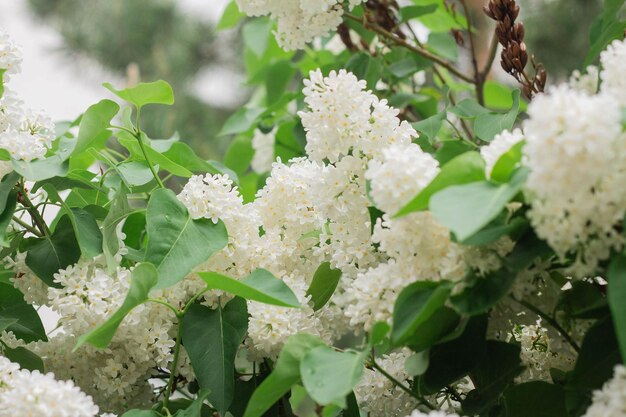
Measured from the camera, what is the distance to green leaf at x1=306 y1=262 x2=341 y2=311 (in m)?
0.70

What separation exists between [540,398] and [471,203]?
200mm

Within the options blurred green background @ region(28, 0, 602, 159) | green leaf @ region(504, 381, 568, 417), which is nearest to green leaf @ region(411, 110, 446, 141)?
green leaf @ region(504, 381, 568, 417)

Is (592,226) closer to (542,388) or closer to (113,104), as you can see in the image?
(542,388)

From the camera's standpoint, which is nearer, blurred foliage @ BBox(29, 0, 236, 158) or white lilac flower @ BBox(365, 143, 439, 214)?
white lilac flower @ BBox(365, 143, 439, 214)

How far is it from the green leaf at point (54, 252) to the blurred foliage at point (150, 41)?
234cm

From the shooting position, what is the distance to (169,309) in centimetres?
70

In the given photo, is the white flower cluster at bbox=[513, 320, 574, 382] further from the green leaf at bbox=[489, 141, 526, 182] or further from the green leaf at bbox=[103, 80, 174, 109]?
the green leaf at bbox=[103, 80, 174, 109]

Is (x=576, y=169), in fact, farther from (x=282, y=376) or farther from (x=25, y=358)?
(x=25, y=358)

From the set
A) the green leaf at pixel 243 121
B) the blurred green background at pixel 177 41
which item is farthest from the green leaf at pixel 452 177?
the blurred green background at pixel 177 41

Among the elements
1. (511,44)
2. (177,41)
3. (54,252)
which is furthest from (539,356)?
(177,41)

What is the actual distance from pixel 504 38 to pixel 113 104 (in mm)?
410

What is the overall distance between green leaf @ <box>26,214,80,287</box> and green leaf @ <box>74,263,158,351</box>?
0.37 ft

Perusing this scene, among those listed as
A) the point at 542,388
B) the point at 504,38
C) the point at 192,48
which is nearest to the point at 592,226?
the point at 542,388

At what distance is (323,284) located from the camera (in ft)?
2.31
